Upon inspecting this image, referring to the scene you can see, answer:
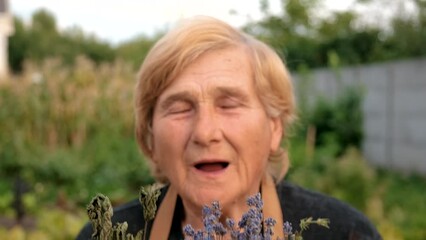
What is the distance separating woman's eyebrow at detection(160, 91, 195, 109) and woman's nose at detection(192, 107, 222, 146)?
4cm

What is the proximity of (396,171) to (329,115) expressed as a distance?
87.3 inches

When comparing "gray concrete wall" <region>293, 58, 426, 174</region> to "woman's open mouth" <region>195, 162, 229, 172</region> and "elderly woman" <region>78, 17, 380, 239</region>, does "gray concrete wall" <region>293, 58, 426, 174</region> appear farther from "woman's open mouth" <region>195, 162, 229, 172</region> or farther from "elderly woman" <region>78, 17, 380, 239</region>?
"woman's open mouth" <region>195, 162, 229, 172</region>

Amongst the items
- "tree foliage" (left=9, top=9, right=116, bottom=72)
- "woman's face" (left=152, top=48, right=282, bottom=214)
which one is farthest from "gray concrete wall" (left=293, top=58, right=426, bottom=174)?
"tree foliage" (left=9, top=9, right=116, bottom=72)

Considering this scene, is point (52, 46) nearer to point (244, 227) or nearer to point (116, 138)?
point (116, 138)

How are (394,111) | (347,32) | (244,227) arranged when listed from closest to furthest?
(244,227), (394,111), (347,32)

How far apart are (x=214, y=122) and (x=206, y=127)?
3cm

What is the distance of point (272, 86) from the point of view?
2080 millimetres

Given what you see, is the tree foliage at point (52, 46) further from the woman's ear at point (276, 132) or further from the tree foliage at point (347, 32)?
the woman's ear at point (276, 132)

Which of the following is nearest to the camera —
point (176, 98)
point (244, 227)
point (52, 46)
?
point (244, 227)

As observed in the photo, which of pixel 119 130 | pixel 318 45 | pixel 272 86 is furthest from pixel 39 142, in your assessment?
pixel 272 86

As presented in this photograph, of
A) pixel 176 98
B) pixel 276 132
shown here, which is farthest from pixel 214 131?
pixel 276 132

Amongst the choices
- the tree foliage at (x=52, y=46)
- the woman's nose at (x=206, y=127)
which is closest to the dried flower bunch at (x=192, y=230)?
the woman's nose at (x=206, y=127)

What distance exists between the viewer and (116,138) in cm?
1221

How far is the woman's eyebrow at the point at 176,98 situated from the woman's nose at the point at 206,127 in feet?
0.15
